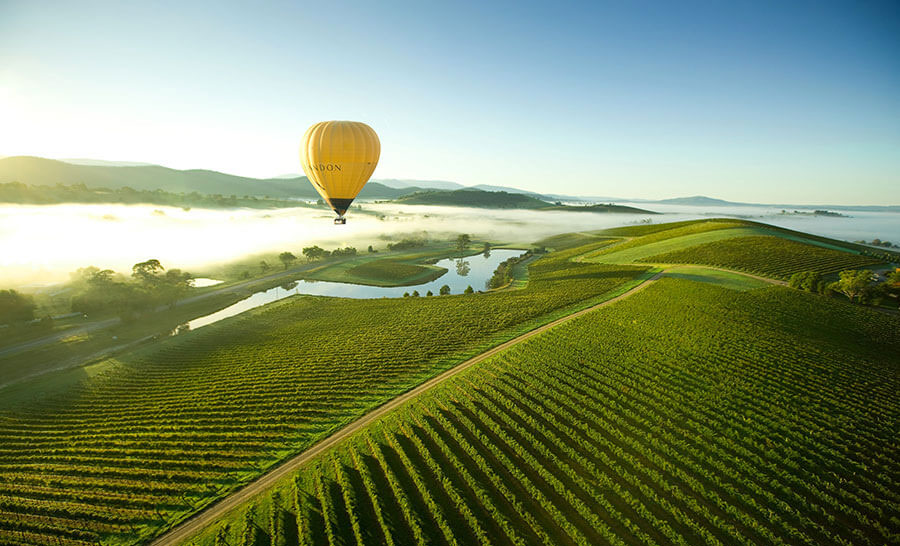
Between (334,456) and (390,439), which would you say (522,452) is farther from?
(334,456)

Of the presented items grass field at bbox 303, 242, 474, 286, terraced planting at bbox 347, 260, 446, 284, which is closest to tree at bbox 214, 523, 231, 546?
grass field at bbox 303, 242, 474, 286

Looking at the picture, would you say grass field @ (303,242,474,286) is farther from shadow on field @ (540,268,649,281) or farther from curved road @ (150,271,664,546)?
curved road @ (150,271,664,546)

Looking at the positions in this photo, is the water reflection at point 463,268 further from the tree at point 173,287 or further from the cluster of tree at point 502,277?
the tree at point 173,287

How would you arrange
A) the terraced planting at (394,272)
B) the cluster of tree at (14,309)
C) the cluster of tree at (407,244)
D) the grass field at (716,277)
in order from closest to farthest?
the cluster of tree at (14,309) < the grass field at (716,277) < the terraced planting at (394,272) < the cluster of tree at (407,244)

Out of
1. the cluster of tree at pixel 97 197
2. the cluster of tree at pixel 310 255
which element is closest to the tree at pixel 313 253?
the cluster of tree at pixel 310 255

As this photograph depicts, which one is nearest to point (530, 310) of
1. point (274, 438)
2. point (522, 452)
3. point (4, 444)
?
point (522, 452)
